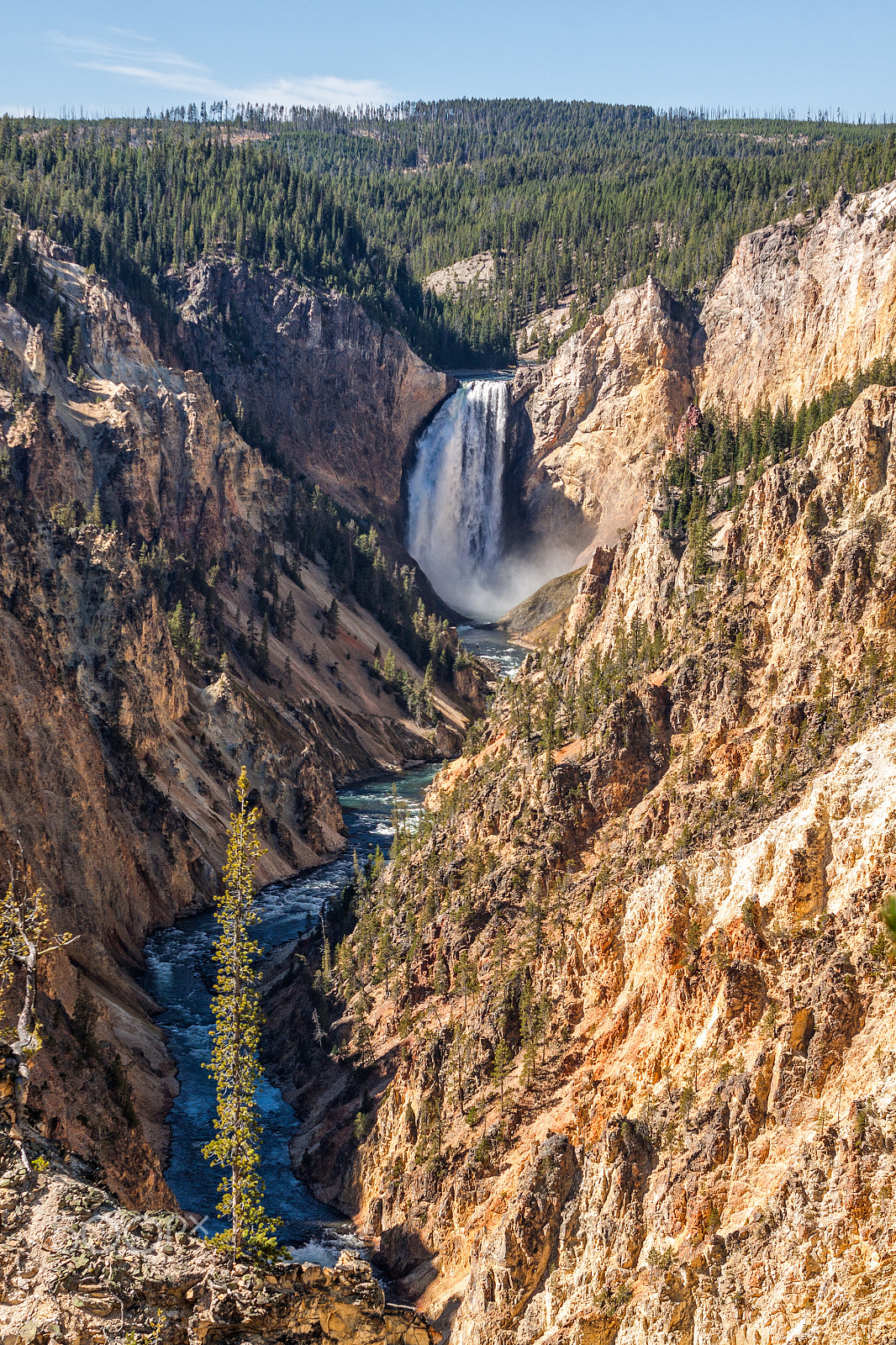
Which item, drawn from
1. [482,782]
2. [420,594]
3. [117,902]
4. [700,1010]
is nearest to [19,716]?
[117,902]

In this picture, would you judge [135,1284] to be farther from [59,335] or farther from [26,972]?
[59,335]

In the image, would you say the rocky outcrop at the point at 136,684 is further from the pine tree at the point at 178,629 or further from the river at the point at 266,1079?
the river at the point at 266,1079

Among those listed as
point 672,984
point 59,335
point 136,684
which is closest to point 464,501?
point 59,335

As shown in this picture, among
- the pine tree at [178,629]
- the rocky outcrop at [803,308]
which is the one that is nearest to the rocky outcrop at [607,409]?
the rocky outcrop at [803,308]

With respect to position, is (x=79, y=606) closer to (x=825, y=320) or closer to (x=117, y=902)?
(x=117, y=902)

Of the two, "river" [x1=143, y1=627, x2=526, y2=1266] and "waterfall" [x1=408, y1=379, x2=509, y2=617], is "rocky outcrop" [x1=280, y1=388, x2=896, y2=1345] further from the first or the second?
"waterfall" [x1=408, y1=379, x2=509, y2=617]
